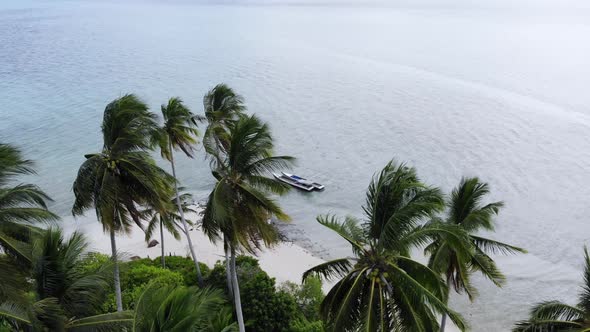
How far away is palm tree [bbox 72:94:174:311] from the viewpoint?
48.6ft

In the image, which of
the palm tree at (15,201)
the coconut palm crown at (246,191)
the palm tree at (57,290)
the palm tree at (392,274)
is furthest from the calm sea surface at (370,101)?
the palm tree at (15,201)

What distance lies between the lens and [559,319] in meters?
13.3

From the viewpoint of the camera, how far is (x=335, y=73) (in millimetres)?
73062

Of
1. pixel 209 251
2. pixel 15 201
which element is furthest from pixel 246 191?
pixel 209 251

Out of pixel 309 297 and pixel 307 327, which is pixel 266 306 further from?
pixel 309 297

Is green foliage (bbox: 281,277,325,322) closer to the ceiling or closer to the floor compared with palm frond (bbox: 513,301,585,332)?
closer to the ceiling

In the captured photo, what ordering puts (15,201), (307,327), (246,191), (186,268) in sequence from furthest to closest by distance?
(186,268) < (307,327) < (246,191) < (15,201)

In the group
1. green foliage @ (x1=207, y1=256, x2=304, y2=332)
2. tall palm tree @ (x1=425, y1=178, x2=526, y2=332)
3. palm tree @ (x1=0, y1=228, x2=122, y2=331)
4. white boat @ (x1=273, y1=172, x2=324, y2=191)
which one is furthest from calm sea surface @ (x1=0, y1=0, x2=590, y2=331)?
palm tree @ (x1=0, y1=228, x2=122, y2=331)

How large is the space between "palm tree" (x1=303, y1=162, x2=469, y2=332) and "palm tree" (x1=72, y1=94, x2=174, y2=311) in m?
6.04

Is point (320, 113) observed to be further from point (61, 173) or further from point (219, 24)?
point (219, 24)

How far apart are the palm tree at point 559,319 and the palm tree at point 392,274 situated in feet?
9.56

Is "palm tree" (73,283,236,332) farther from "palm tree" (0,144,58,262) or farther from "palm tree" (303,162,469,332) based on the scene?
"palm tree" (0,144,58,262)

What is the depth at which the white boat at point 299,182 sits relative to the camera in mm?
41053

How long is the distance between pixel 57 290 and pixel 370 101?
5287cm
